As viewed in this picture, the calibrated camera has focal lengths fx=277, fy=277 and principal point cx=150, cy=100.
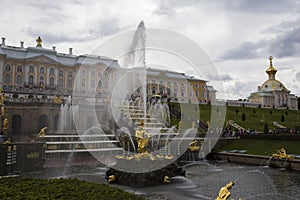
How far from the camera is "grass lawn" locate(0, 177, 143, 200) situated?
5527mm

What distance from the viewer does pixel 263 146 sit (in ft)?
76.0

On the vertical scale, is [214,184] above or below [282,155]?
below

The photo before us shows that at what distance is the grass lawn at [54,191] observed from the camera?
218 inches

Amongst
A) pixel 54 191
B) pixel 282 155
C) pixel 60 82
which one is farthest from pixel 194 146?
pixel 60 82

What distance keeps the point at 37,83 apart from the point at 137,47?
40.4 metres

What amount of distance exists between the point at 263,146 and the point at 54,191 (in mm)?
20834

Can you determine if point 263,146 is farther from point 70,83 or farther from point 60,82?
point 70,83

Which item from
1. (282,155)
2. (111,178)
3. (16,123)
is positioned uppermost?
(16,123)

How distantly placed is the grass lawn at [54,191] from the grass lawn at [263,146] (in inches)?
665

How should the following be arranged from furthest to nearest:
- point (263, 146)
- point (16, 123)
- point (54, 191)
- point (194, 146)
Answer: point (16, 123) < point (194, 146) < point (263, 146) < point (54, 191)

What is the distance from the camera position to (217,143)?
2684 centimetres

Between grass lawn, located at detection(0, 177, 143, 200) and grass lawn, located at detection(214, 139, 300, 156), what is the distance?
16888 mm

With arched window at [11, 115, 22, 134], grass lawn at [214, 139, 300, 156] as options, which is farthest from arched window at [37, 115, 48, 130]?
grass lawn at [214, 139, 300, 156]

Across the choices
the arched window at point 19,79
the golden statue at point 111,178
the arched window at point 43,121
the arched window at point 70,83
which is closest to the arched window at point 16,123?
the arched window at point 43,121
